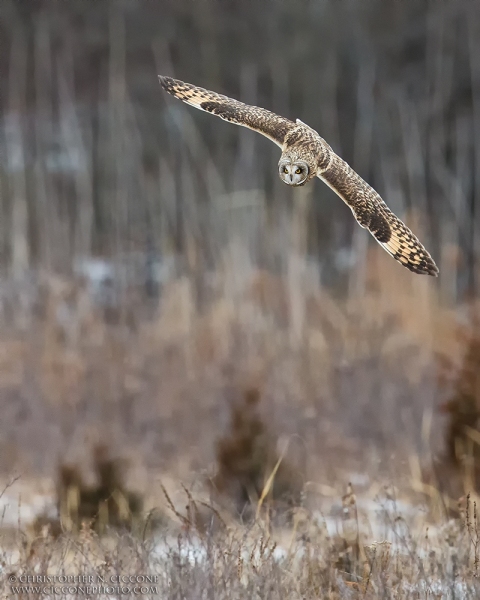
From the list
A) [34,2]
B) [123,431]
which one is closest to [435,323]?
[123,431]

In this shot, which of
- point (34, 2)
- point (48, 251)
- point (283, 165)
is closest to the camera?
point (283, 165)

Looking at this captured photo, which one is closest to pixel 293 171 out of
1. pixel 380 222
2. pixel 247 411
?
pixel 380 222

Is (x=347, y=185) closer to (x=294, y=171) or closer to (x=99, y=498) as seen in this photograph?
(x=294, y=171)

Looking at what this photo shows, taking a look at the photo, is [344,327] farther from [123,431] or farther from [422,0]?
[422,0]

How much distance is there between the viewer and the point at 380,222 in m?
3.01

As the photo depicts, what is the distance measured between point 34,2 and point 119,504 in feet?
10.4

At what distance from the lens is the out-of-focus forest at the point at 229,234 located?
4973 millimetres

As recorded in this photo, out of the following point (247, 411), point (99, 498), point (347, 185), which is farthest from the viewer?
point (247, 411)

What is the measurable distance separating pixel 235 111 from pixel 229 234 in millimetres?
2470

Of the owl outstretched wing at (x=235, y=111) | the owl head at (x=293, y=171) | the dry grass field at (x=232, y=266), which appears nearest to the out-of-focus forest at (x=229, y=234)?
the dry grass field at (x=232, y=266)

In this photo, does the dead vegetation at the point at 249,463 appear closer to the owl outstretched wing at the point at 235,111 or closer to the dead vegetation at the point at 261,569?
the dead vegetation at the point at 261,569

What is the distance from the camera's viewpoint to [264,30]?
494 centimetres

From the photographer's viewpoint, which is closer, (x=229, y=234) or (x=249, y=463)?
(x=249, y=463)

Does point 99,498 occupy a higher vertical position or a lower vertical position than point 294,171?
lower
